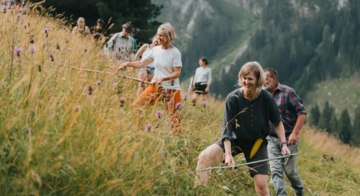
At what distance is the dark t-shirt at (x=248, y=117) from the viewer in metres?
3.94

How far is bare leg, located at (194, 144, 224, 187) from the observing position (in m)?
3.49

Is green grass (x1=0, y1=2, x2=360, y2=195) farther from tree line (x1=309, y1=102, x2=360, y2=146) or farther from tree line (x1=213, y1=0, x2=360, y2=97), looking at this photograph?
tree line (x1=213, y1=0, x2=360, y2=97)

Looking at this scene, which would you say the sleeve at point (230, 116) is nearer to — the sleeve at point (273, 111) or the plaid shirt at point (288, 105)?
the sleeve at point (273, 111)

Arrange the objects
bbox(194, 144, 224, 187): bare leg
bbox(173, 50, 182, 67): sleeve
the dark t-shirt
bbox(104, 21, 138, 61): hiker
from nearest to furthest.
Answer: bbox(194, 144, 224, 187): bare leg, the dark t-shirt, bbox(173, 50, 182, 67): sleeve, bbox(104, 21, 138, 61): hiker

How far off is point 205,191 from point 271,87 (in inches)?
90.7

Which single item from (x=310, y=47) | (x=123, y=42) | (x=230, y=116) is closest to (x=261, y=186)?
(x=230, y=116)

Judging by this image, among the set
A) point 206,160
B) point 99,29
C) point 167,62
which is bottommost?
point 206,160

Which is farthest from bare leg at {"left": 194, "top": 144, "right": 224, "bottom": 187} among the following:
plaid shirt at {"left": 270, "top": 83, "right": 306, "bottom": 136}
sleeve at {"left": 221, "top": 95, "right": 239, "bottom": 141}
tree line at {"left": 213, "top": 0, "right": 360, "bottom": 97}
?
tree line at {"left": 213, "top": 0, "right": 360, "bottom": 97}

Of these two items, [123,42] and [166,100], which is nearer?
[166,100]

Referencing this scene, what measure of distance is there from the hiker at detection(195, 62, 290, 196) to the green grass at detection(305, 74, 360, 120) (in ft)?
491

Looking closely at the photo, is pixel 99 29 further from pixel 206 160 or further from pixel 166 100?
pixel 206 160

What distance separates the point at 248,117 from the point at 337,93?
163164 mm

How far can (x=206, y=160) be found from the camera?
12.2 ft

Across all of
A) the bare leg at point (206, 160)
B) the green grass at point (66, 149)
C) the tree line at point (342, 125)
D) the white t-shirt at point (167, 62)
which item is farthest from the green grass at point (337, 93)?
the green grass at point (66, 149)
